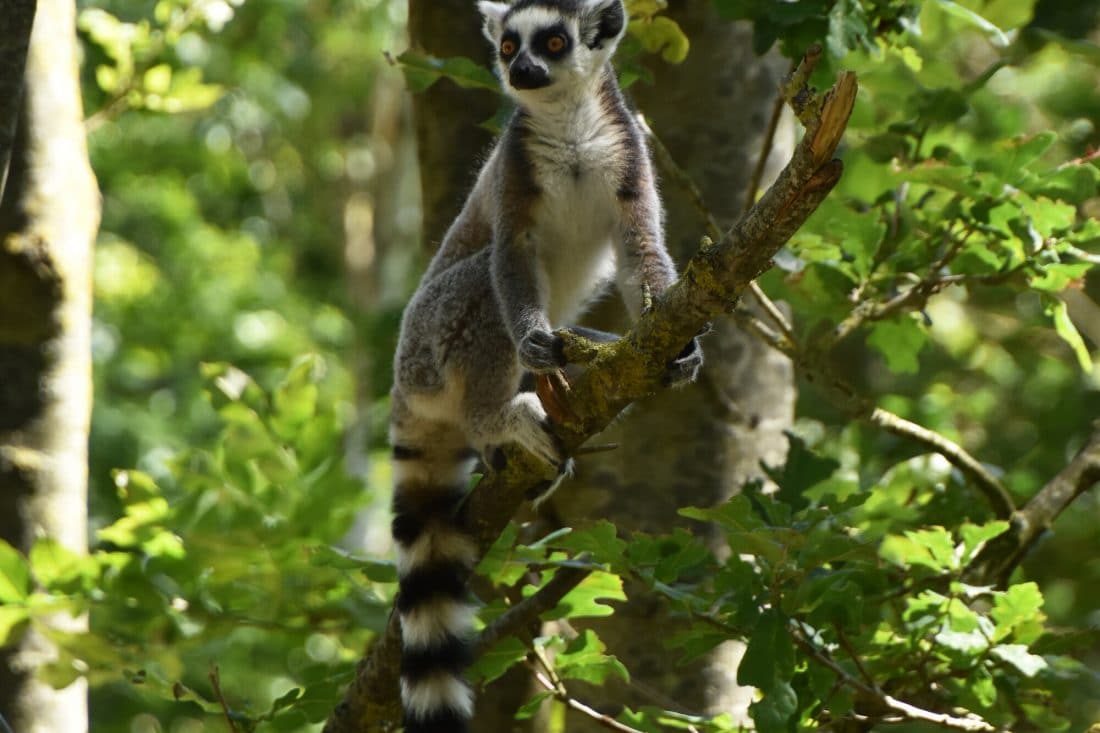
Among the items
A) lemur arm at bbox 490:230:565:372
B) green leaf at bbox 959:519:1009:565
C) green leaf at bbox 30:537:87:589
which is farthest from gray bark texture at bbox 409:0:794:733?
green leaf at bbox 30:537:87:589

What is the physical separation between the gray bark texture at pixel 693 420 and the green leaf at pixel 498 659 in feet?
2.89

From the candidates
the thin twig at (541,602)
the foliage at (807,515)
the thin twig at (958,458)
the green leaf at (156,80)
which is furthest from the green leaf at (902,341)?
the green leaf at (156,80)

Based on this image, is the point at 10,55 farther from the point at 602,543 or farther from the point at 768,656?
the point at 768,656

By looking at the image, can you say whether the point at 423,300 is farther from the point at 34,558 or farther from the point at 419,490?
the point at 34,558

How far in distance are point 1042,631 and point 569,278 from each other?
169 cm

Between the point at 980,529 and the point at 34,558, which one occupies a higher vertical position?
the point at 980,529

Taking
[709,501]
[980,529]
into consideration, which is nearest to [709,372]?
[709,501]

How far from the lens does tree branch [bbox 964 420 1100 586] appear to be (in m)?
3.41

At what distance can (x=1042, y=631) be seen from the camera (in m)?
2.84

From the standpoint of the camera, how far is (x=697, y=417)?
4.00 m

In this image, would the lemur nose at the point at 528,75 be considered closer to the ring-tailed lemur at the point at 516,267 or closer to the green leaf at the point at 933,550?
the ring-tailed lemur at the point at 516,267

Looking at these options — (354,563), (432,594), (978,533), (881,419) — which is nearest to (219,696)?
(354,563)

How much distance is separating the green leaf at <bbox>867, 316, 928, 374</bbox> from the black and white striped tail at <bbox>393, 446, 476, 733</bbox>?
1.32 meters

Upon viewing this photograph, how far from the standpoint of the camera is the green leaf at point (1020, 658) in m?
2.62
